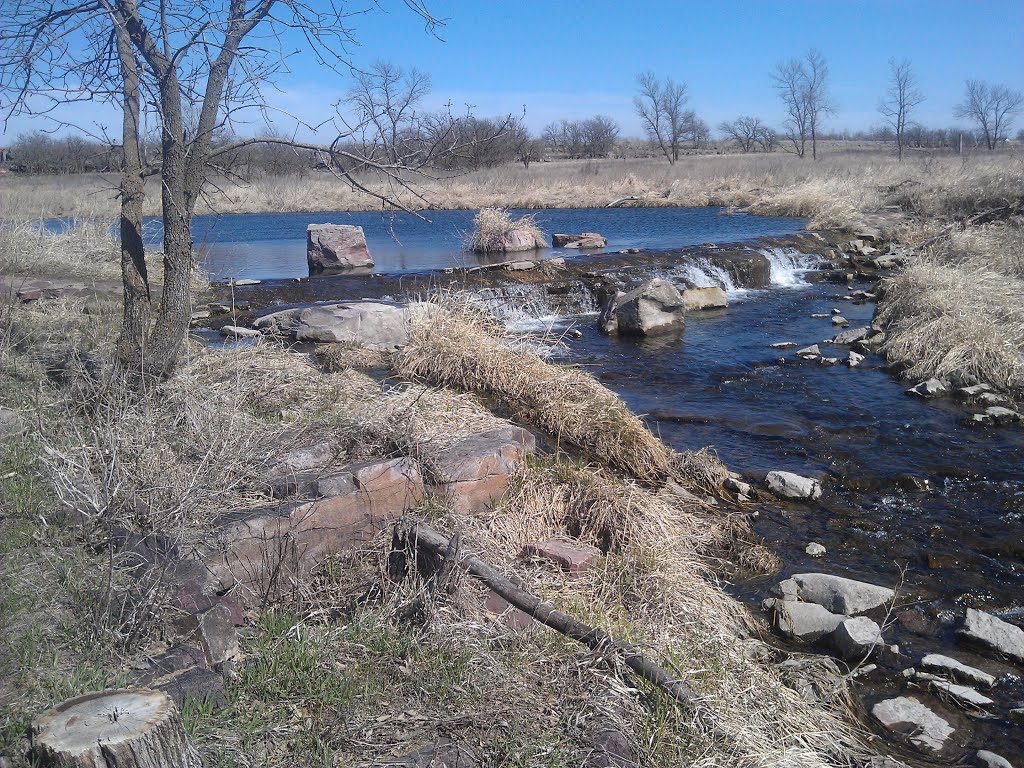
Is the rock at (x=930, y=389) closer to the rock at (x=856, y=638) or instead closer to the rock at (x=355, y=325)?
the rock at (x=856, y=638)

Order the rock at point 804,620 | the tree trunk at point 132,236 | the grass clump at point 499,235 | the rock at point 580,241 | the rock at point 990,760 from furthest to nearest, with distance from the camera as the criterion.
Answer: the rock at point 580,241 → the grass clump at point 499,235 → the tree trunk at point 132,236 → the rock at point 804,620 → the rock at point 990,760

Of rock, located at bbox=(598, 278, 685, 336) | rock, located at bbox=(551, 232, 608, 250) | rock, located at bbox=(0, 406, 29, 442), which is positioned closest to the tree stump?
rock, located at bbox=(0, 406, 29, 442)

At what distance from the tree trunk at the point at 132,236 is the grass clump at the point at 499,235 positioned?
13957 millimetres

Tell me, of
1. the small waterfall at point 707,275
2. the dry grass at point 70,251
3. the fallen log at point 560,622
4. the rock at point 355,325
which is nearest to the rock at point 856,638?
the fallen log at point 560,622

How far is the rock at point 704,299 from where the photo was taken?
557 inches

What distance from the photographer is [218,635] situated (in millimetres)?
3156

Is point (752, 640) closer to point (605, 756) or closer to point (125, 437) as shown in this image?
point (605, 756)

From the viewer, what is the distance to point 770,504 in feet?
20.3

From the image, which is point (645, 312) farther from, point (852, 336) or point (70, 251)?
point (70, 251)

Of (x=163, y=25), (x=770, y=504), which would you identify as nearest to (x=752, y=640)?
(x=770, y=504)

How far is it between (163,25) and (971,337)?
9.51 meters

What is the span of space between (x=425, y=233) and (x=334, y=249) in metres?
8.74

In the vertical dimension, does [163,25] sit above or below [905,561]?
above

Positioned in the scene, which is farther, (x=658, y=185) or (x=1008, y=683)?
(x=658, y=185)
